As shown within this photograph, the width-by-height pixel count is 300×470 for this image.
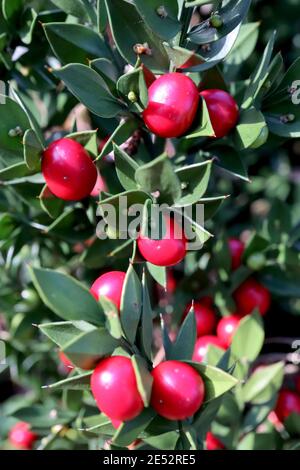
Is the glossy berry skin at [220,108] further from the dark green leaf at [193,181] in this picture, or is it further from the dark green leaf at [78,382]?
the dark green leaf at [78,382]

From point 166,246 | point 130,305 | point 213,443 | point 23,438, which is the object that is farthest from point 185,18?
point 23,438

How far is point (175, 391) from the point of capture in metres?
0.96

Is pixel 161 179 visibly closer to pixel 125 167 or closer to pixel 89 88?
pixel 125 167

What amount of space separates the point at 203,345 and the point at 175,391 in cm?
51

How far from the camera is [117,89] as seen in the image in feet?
3.57

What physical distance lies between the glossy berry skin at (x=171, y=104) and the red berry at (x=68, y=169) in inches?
5.8

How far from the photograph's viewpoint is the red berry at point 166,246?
1.04 meters

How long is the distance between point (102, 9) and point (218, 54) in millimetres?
253

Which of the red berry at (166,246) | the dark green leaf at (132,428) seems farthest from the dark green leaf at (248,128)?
the dark green leaf at (132,428)

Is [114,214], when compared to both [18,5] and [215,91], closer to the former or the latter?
[215,91]

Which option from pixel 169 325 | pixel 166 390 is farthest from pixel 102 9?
pixel 169 325

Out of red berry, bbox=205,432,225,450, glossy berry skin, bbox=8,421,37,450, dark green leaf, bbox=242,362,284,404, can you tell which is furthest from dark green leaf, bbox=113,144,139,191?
glossy berry skin, bbox=8,421,37,450

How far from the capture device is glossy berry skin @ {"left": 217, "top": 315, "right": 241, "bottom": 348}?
4.82ft

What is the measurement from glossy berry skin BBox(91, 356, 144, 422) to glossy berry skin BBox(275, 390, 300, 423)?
2.42 ft
